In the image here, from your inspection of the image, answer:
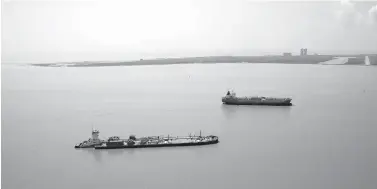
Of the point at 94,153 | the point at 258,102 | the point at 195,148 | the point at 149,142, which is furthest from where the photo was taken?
the point at 258,102

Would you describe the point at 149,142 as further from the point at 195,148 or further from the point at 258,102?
the point at 258,102

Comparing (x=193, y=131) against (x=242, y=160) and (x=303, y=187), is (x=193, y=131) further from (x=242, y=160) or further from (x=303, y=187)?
(x=303, y=187)

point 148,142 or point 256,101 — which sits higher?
point 256,101

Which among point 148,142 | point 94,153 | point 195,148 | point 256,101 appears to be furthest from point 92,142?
point 256,101

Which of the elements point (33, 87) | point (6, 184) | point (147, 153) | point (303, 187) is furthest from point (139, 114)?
point (33, 87)

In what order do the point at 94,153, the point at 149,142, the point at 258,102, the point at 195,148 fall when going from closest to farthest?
the point at 94,153
the point at 195,148
the point at 149,142
the point at 258,102

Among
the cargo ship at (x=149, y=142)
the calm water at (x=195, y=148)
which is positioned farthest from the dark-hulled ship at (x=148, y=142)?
the calm water at (x=195, y=148)

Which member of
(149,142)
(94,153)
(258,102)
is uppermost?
(258,102)
